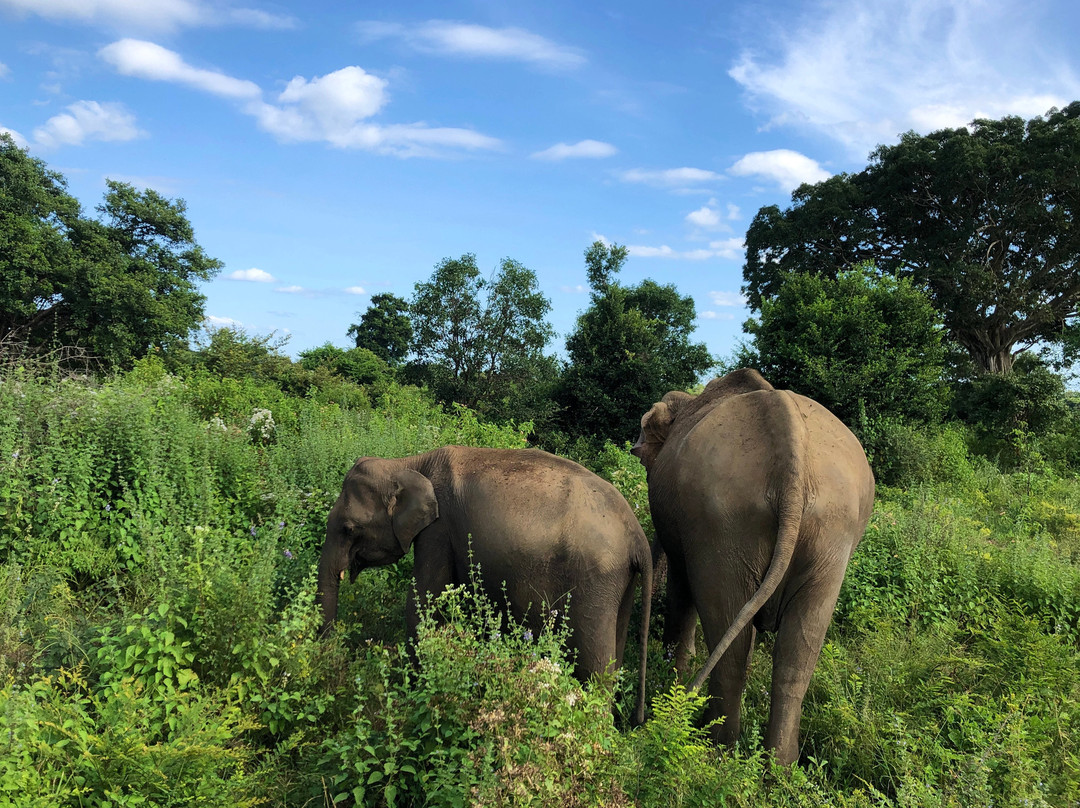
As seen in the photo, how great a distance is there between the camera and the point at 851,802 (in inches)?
145

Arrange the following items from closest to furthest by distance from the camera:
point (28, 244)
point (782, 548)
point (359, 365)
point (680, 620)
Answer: point (782, 548)
point (680, 620)
point (28, 244)
point (359, 365)

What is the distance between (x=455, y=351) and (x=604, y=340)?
32.0ft

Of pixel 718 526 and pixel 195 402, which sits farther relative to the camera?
pixel 195 402

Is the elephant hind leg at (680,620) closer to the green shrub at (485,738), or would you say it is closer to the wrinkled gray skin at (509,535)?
the wrinkled gray skin at (509,535)

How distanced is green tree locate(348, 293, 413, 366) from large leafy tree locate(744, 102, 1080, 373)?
108 feet

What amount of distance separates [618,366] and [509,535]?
18.8 metres

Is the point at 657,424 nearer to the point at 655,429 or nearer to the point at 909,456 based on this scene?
the point at 655,429


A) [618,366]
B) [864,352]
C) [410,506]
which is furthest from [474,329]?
[410,506]

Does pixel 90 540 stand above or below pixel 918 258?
below

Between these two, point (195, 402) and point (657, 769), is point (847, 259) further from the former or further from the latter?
point (657, 769)

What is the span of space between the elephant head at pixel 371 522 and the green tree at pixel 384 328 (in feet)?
171

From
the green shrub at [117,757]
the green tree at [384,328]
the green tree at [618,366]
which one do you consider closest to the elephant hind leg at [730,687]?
the green shrub at [117,757]

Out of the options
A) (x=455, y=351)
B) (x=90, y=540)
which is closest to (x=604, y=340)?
(x=455, y=351)

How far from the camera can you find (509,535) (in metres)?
4.86
